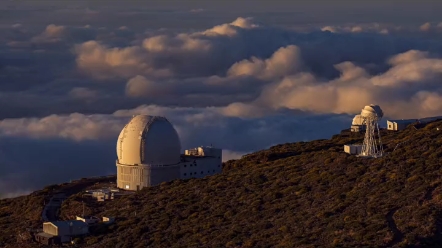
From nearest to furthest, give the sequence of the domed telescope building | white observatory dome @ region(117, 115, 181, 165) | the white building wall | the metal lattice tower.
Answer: the metal lattice tower
the domed telescope building
white observatory dome @ region(117, 115, 181, 165)
the white building wall

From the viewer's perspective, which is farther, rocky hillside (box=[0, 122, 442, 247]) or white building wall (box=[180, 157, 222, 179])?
white building wall (box=[180, 157, 222, 179])

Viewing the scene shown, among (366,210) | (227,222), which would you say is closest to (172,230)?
(227,222)

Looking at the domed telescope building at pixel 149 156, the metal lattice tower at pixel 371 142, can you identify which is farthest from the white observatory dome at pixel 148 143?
the metal lattice tower at pixel 371 142

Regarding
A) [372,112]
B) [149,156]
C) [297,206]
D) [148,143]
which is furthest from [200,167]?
[297,206]

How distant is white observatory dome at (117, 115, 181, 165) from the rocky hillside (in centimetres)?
219

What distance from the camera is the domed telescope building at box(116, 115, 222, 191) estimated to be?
47.7 m

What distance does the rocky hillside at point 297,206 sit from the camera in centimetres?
3142

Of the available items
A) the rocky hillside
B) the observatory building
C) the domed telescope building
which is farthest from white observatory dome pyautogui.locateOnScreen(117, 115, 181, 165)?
the observatory building

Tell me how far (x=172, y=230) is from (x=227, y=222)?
2.17 meters

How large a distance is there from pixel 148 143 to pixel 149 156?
69cm

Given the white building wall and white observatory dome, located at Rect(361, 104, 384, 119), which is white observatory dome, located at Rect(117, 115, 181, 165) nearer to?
the white building wall

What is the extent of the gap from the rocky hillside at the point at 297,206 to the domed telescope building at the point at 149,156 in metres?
1.80

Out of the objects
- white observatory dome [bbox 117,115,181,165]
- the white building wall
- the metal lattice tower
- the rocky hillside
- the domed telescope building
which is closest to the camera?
the rocky hillside

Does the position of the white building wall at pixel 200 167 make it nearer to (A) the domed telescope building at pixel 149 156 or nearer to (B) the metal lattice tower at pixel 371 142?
(A) the domed telescope building at pixel 149 156
